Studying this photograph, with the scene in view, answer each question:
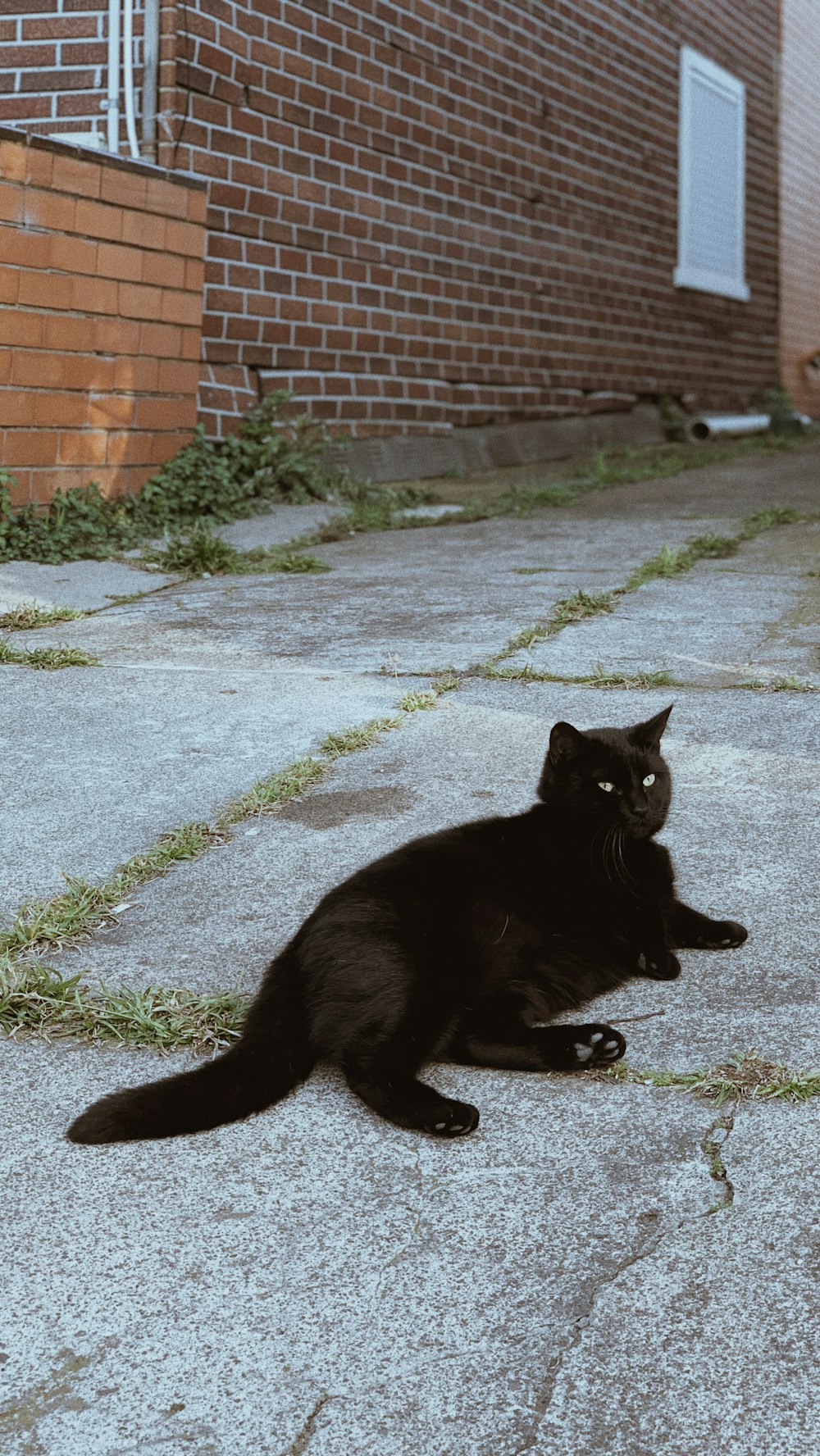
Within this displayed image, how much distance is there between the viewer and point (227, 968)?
202 centimetres

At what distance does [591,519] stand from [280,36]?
271 cm

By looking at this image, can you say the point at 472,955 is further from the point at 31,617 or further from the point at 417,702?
the point at 31,617

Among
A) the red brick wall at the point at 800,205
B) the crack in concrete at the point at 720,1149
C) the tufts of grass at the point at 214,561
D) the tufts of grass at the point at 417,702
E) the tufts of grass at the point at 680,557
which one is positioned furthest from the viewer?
the red brick wall at the point at 800,205

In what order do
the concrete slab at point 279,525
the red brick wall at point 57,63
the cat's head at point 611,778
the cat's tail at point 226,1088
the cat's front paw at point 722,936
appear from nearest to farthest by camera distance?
1. the cat's tail at point 226,1088
2. the cat's front paw at point 722,936
3. the cat's head at point 611,778
4. the concrete slab at point 279,525
5. the red brick wall at point 57,63

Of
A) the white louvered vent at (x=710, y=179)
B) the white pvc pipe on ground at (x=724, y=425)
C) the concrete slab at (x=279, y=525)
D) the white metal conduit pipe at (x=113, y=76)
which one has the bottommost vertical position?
the concrete slab at (x=279, y=525)

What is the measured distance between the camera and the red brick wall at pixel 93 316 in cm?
515

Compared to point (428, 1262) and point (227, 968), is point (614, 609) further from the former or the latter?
point (428, 1262)

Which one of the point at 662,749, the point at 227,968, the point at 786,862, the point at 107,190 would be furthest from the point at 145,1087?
the point at 107,190

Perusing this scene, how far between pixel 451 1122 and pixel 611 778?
740mm

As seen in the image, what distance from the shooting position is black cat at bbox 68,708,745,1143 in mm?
1655

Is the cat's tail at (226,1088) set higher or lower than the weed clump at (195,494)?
lower

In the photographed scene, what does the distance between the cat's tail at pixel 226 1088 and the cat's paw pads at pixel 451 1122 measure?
197 mm

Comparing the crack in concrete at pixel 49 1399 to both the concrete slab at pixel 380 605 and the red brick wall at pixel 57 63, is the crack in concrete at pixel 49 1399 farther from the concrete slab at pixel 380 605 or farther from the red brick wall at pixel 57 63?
the red brick wall at pixel 57 63

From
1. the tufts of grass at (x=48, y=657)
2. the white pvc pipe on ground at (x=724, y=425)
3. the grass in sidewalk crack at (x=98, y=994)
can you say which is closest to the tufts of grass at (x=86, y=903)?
the grass in sidewalk crack at (x=98, y=994)
